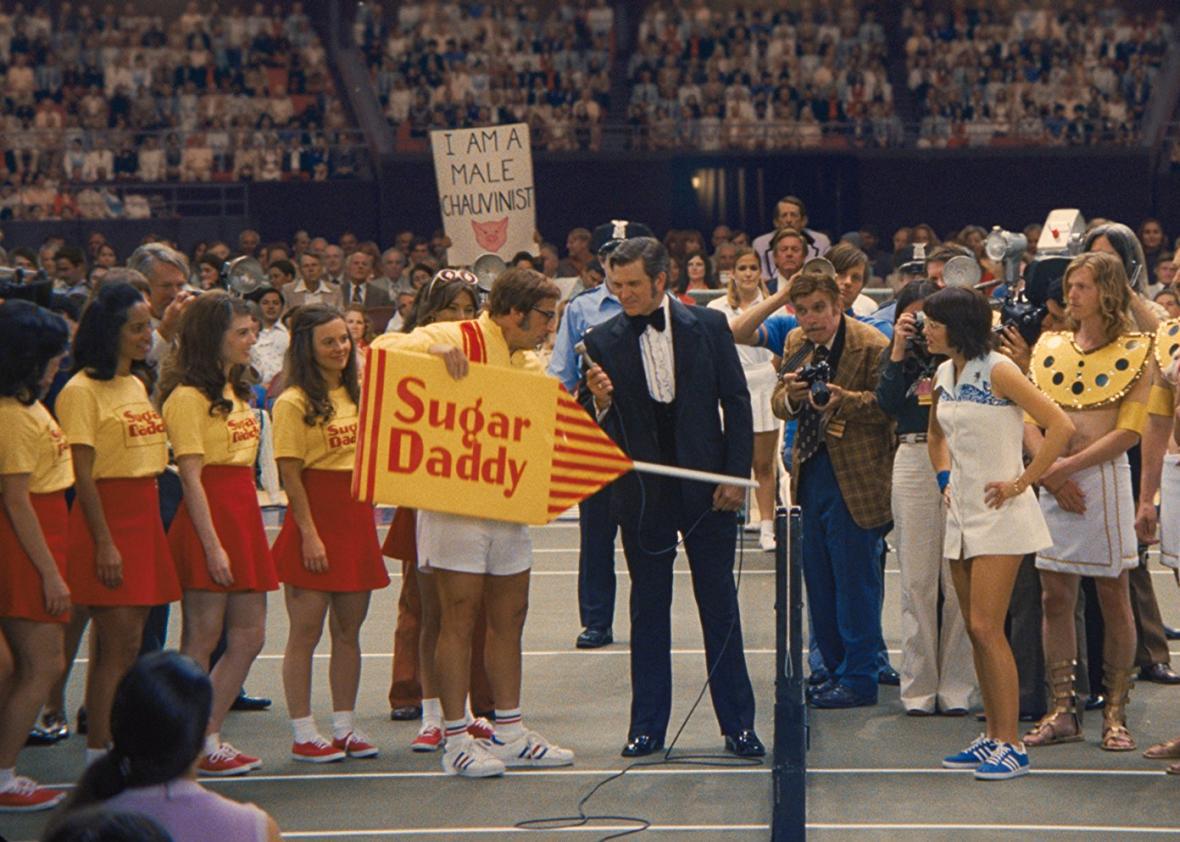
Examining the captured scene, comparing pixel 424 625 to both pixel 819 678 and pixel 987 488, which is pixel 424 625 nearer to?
pixel 819 678

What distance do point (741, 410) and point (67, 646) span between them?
3065mm

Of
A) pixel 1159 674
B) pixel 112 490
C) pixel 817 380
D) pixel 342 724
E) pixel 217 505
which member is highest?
pixel 817 380

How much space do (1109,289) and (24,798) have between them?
15.4ft

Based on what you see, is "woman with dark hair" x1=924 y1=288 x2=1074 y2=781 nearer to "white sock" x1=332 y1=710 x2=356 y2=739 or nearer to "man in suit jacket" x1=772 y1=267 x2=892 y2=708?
"man in suit jacket" x1=772 y1=267 x2=892 y2=708

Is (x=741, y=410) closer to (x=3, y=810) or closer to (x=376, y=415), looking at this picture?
(x=376, y=415)

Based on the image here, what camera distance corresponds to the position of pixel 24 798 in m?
6.93

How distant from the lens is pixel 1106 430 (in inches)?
306

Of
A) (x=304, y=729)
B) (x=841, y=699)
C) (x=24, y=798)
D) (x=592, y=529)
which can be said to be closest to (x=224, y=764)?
(x=304, y=729)

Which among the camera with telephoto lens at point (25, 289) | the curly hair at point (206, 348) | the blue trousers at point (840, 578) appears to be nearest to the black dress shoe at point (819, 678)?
the blue trousers at point (840, 578)

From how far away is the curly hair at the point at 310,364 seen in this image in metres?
7.55

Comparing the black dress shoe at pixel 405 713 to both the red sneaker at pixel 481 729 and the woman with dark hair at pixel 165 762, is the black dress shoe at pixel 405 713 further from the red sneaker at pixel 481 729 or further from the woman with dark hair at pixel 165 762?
the woman with dark hair at pixel 165 762

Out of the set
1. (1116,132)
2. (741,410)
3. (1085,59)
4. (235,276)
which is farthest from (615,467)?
(1085,59)

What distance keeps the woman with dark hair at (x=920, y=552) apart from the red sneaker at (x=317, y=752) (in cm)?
254

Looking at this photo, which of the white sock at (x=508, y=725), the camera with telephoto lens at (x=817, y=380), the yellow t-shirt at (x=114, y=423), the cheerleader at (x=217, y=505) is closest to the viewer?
the yellow t-shirt at (x=114, y=423)
